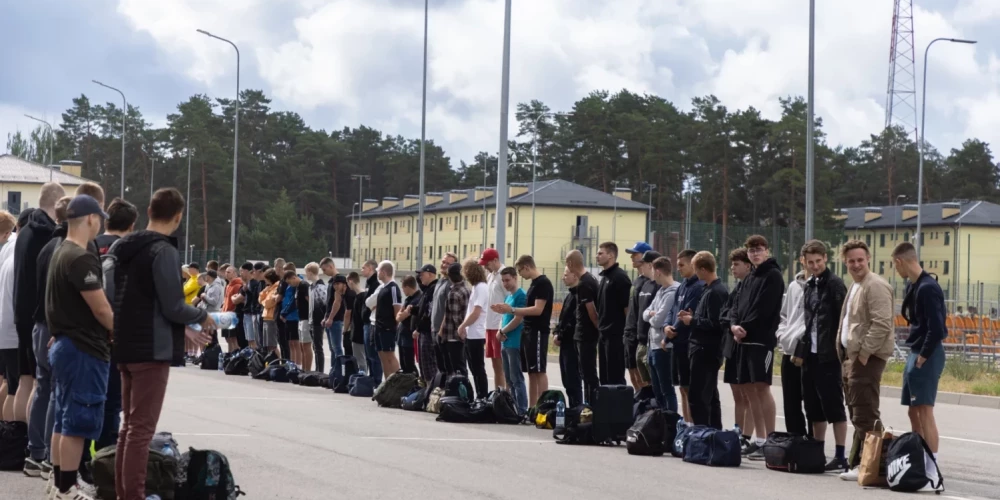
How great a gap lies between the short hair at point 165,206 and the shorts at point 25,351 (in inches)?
92.7

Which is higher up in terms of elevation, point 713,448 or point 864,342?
point 864,342

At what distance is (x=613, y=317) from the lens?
14992 millimetres

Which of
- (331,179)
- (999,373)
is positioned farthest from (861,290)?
(331,179)

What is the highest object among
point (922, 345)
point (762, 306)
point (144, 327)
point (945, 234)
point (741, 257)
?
point (945, 234)

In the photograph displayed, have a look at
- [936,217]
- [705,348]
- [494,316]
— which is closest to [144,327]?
[705,348]

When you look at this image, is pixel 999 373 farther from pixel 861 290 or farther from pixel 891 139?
pixel 891 139

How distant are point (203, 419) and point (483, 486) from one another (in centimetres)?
569

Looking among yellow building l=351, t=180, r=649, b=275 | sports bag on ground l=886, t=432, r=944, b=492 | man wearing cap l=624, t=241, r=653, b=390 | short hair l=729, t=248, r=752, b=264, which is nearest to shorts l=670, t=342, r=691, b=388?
man wearing cap l=624, t=241, r=653, b=390

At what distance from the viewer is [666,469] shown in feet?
38.4

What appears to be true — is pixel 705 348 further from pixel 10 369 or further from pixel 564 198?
pixel 564 198

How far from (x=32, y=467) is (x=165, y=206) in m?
3.23

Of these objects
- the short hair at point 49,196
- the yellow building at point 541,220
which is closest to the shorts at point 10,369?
the short hair at point 49,196

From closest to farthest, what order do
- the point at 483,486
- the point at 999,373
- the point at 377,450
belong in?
the point at 483,486 < the point at 377,450 < the point at 999,373

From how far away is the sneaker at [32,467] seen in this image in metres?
10.1
